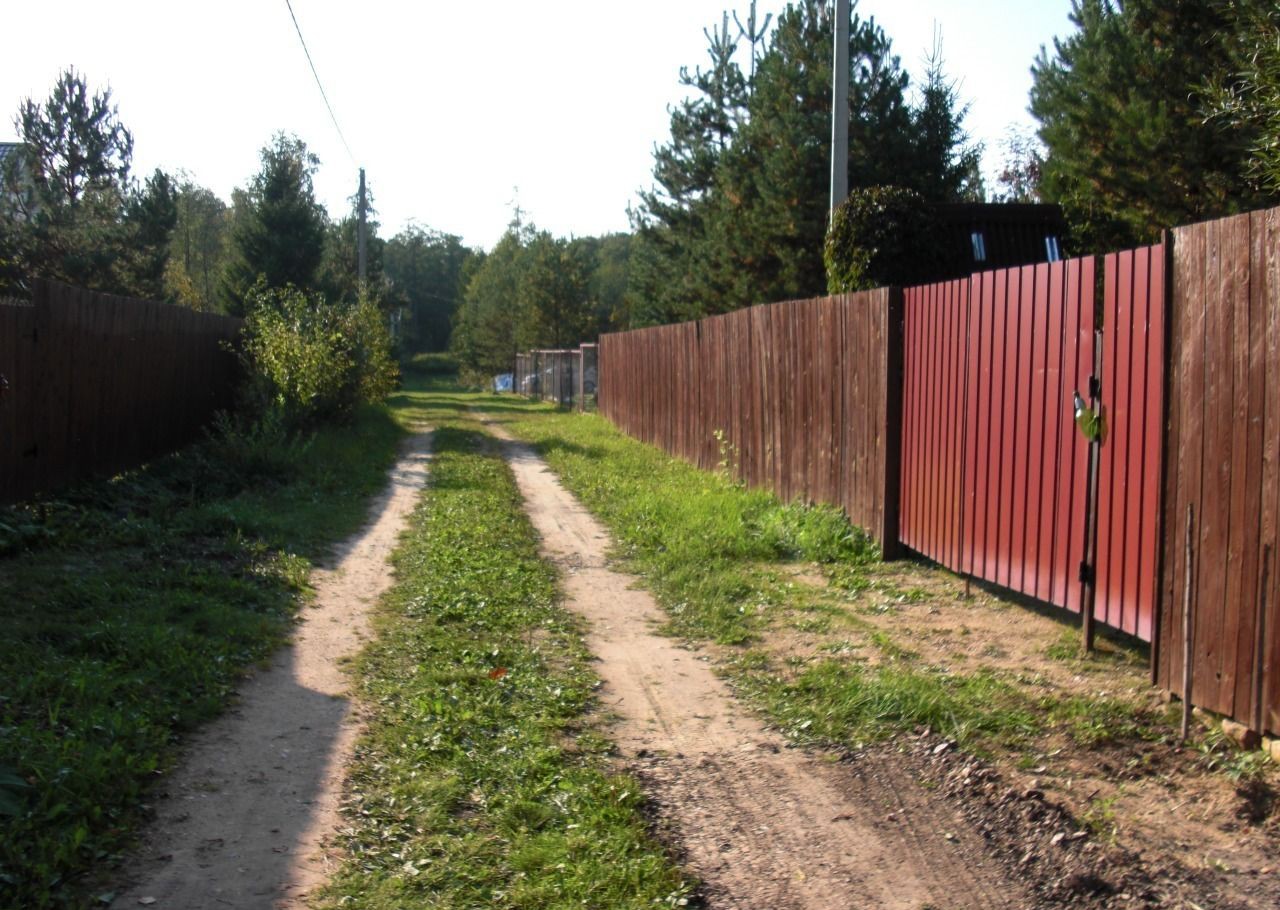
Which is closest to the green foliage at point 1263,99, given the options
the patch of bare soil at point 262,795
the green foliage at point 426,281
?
the patch of bare soil at point 262,795

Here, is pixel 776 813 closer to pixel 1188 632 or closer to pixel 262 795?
pixel 1188 632

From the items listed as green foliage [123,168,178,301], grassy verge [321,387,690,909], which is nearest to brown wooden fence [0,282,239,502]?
grassy verge [321,387,690,909]

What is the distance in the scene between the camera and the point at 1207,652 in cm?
478

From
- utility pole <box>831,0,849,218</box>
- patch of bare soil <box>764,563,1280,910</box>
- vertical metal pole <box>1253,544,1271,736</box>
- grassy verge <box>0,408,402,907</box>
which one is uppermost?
utility pole <box>831,0,849,218</box>

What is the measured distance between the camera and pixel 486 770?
4.87 metres

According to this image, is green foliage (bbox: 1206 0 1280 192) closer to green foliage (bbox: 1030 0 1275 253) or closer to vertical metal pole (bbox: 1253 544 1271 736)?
vertical metal pole (bbox: 1253 544 1271 736)

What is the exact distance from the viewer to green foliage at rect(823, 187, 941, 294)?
42.1ft

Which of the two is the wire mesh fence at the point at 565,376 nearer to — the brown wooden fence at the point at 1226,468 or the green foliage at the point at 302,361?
the green foliage at the point at 302,361

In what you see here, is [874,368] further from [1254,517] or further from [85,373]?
[85,373]

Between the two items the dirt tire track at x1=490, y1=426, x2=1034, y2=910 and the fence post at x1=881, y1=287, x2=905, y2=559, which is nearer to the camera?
the dirt tire track at x1=490, y1=426, x2=1034, y2=910

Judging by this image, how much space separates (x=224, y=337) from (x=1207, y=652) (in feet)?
49.8

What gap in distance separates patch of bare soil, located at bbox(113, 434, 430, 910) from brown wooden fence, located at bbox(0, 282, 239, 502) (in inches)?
150

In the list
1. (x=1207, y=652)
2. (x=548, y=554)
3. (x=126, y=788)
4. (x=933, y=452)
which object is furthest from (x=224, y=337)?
(x=1207, y=652)

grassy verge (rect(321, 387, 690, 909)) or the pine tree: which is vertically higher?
the pine tree
